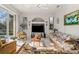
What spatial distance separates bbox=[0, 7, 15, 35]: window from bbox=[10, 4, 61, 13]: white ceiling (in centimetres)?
21

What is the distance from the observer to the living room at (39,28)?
8.57 feet

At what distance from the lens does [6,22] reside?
2.66 metres

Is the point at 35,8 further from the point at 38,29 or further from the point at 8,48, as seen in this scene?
the point at 8,48

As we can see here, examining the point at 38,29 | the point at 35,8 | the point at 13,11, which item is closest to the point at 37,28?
the point at 38,29

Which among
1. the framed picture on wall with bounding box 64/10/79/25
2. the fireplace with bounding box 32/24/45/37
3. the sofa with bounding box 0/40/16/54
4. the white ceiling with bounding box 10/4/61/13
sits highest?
the white ceiling with bounding box 10/4/61/13

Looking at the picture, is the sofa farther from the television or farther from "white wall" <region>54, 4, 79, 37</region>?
"white wall" <region>54, 4, 79, 37</region>

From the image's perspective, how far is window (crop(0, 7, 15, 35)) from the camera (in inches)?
102

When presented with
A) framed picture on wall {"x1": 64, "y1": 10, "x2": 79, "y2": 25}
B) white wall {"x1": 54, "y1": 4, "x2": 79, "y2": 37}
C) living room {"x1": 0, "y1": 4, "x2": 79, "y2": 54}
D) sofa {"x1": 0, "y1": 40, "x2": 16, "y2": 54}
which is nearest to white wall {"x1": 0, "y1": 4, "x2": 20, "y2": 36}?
living room {"x1": 0, "y1": 4, "x2": 79, "y2": 54}

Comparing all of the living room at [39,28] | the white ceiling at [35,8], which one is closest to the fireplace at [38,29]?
the living room at [39,28]

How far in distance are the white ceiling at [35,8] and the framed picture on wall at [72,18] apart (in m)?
0.31

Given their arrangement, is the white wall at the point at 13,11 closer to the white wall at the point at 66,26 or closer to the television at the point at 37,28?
the television at the point at 37,28
